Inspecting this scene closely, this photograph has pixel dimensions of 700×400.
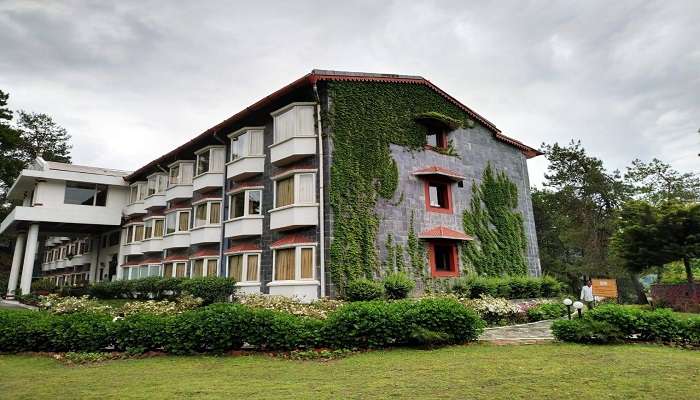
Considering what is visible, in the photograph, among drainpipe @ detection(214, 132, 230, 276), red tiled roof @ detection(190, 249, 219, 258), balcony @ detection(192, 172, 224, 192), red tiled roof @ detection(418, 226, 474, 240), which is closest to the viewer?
red tiled roof @ detection(418, 226, 474, 240)

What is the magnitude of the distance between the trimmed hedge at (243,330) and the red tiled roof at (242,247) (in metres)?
10.2

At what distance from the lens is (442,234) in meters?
19.9

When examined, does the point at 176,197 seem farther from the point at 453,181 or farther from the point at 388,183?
the point at 453,181

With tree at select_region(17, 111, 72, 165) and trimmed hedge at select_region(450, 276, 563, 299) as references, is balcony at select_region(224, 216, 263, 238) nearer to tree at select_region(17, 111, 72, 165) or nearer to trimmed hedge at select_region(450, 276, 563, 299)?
trimmed hedge at select_region(450, 276, 563, 299)

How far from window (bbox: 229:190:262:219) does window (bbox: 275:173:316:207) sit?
180cm

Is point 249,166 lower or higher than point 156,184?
lower

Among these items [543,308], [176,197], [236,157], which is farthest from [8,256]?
[543,308]

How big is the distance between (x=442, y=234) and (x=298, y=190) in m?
7.15

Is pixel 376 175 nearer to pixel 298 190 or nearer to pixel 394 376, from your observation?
pixel 298 190

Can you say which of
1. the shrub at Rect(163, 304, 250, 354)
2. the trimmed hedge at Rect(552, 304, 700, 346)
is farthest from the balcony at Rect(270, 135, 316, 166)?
the trimmed hedge at Rect(552, 304, 700, 346)

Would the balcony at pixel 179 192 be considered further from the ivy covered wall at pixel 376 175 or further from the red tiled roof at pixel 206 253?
the ivy covered wall at pixel 376 175

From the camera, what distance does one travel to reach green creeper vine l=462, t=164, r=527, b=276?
2158 cm

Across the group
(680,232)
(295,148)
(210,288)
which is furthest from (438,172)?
(680,232)

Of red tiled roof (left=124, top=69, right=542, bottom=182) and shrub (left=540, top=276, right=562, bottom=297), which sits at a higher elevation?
red tiled roof (left=124, top=69, right=542, bottom=182)
